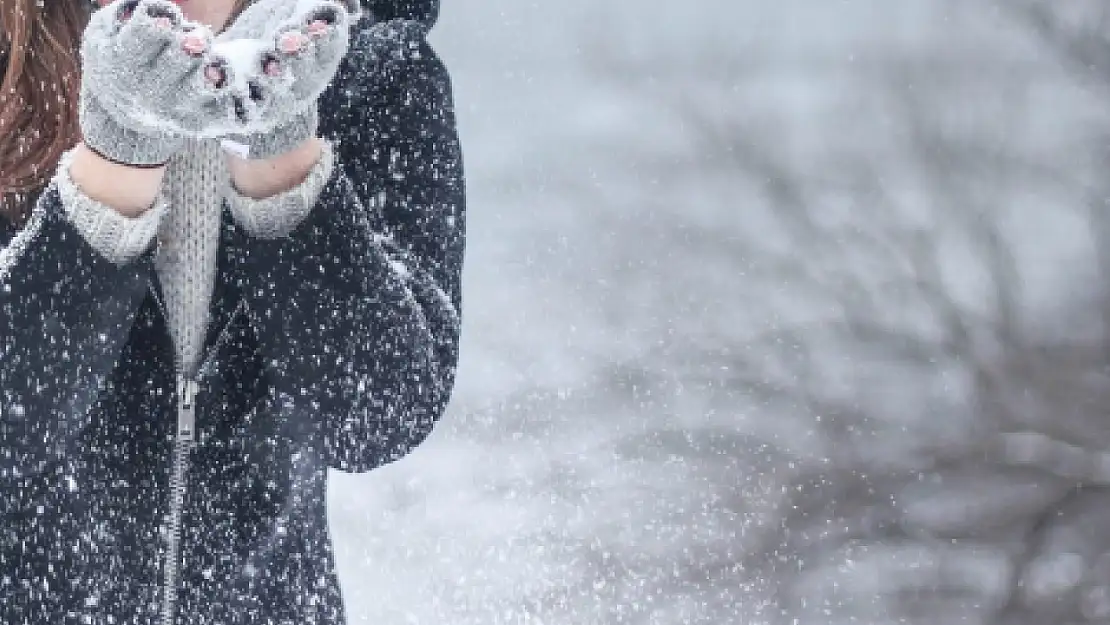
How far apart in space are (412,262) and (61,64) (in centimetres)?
18

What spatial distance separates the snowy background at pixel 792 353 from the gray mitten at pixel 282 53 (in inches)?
131

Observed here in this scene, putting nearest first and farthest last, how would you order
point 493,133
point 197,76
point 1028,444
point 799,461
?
point 197,76, point 1028,444, point 799,461, point 493,133

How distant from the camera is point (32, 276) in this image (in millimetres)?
583

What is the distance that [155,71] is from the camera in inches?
20.3

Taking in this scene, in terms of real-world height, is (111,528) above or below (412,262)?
below

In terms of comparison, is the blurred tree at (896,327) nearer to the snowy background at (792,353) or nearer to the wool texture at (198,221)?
the snowy background at (792,353)

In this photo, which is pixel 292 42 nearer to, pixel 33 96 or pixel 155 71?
pixel 155 71

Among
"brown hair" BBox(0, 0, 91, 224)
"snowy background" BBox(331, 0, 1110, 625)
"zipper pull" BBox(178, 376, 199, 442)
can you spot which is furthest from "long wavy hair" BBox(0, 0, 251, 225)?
"snowy background" BBox(331, 0, 1110, 625)

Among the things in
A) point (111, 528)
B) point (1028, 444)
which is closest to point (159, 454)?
point (111, 528)

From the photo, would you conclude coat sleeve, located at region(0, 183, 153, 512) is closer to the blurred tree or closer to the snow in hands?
the snow in hands

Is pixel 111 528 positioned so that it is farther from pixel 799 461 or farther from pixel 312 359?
pixel 799 461

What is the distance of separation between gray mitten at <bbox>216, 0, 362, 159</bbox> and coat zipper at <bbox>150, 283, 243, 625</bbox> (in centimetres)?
14

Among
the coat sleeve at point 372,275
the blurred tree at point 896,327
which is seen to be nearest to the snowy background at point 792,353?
the blurred tree at point 896,327

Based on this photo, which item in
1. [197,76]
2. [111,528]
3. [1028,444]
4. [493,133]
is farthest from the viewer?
[493,133]
